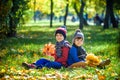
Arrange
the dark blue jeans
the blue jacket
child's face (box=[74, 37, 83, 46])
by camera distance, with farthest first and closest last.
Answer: child's face (box=[74, 37, 83, 46])
the blue jacket
the dark blue jeans

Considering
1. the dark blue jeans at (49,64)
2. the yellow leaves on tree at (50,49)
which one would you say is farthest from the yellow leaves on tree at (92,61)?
the yellow leaves on tree at (50,49)

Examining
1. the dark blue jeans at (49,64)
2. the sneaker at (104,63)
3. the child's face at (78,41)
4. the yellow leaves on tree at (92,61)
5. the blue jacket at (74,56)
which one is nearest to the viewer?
the sneaker at (104,63)

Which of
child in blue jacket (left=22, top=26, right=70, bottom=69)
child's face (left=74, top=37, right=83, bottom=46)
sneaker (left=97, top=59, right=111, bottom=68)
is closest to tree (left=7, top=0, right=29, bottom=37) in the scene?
child in blue jacket (left=22, top=26, right=70, bottom=69)

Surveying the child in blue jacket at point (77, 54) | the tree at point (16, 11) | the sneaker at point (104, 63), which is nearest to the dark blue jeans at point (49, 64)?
the child in blue jacket at point (77, 54)

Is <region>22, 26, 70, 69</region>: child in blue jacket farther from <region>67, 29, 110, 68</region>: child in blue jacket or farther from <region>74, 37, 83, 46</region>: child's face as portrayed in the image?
<region>74, 37, 83, 46</region>: child's face

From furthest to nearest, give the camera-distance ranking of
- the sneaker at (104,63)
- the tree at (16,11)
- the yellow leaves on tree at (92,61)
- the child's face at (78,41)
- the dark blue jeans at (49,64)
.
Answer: the tree at (16,11), the child's face at (78,41), the dark blue jeans at (49,64), the yellow leaves on tree at (92,61), the sneaker at (104,63)

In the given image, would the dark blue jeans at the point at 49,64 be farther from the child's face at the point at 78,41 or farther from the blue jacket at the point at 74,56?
the child's face at the point at 78,41

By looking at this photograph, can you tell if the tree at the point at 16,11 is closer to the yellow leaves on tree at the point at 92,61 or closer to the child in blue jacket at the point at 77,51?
the child in blue jacket at the point at 77,51

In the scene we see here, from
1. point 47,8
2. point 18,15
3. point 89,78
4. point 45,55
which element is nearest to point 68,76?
point 89,78

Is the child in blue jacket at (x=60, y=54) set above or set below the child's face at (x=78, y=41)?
below

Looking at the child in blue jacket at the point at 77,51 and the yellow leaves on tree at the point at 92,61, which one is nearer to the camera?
the yellow leaves on tree at the point at 92,61

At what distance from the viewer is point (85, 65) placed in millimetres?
8789

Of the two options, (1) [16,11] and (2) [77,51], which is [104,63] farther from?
(1) [16,11]

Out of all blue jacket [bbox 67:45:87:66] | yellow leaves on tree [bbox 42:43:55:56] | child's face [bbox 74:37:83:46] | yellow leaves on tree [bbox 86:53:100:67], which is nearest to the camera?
yellow leaves on tree [bbox 86:53:100:67]
